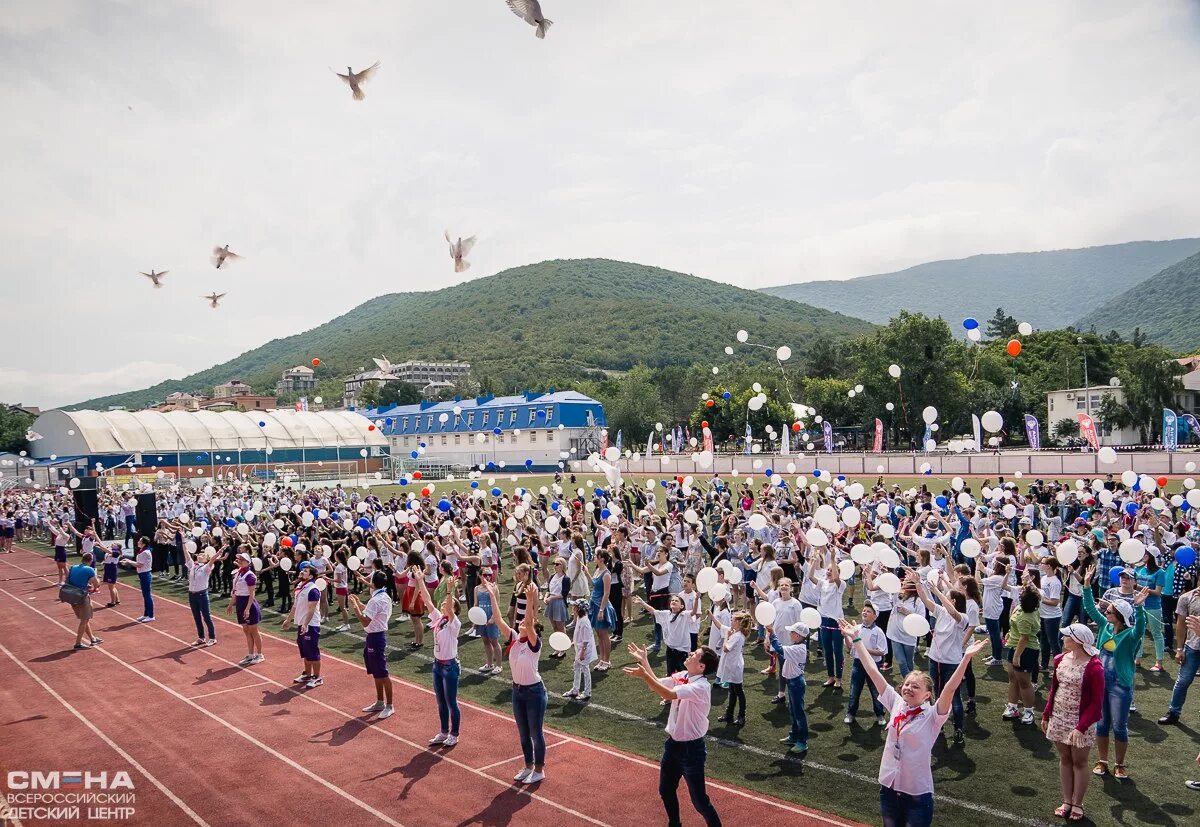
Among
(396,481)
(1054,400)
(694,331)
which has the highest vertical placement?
(694,331)

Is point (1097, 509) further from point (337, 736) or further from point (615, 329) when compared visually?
point (615, 329)

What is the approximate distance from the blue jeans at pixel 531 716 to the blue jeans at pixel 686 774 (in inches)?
68.3

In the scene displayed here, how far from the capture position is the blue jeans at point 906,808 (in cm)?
538

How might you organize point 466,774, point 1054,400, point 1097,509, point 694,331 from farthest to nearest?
point 694,331 → point 1054,400 → point 1097,509 → point 466,774

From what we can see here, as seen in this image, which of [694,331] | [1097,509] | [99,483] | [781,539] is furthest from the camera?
[694,331]

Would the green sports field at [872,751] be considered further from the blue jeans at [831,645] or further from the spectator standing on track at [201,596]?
the spectator standing on track at [201,596]

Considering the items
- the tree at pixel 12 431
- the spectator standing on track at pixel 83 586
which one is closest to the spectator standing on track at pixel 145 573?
the spectator standing on track at pixel 83 586

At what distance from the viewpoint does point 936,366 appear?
65.0 meters

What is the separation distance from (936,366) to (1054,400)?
13.7 m

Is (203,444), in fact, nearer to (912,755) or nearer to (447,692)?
(447,692)

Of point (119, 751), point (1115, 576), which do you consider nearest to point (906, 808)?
point (1115, 576)

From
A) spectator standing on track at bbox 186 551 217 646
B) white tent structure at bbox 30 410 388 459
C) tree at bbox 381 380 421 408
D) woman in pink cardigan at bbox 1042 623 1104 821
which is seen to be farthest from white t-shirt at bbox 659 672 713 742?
tree at bbox 381 380 421 408

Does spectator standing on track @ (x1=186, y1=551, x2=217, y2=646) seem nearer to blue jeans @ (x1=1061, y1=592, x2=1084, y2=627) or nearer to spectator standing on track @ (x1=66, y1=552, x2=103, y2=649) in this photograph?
spectator standing on track @ (x1=66, y1=552, x2=103, y2=649)

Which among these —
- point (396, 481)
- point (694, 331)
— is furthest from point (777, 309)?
point (396, 481)
